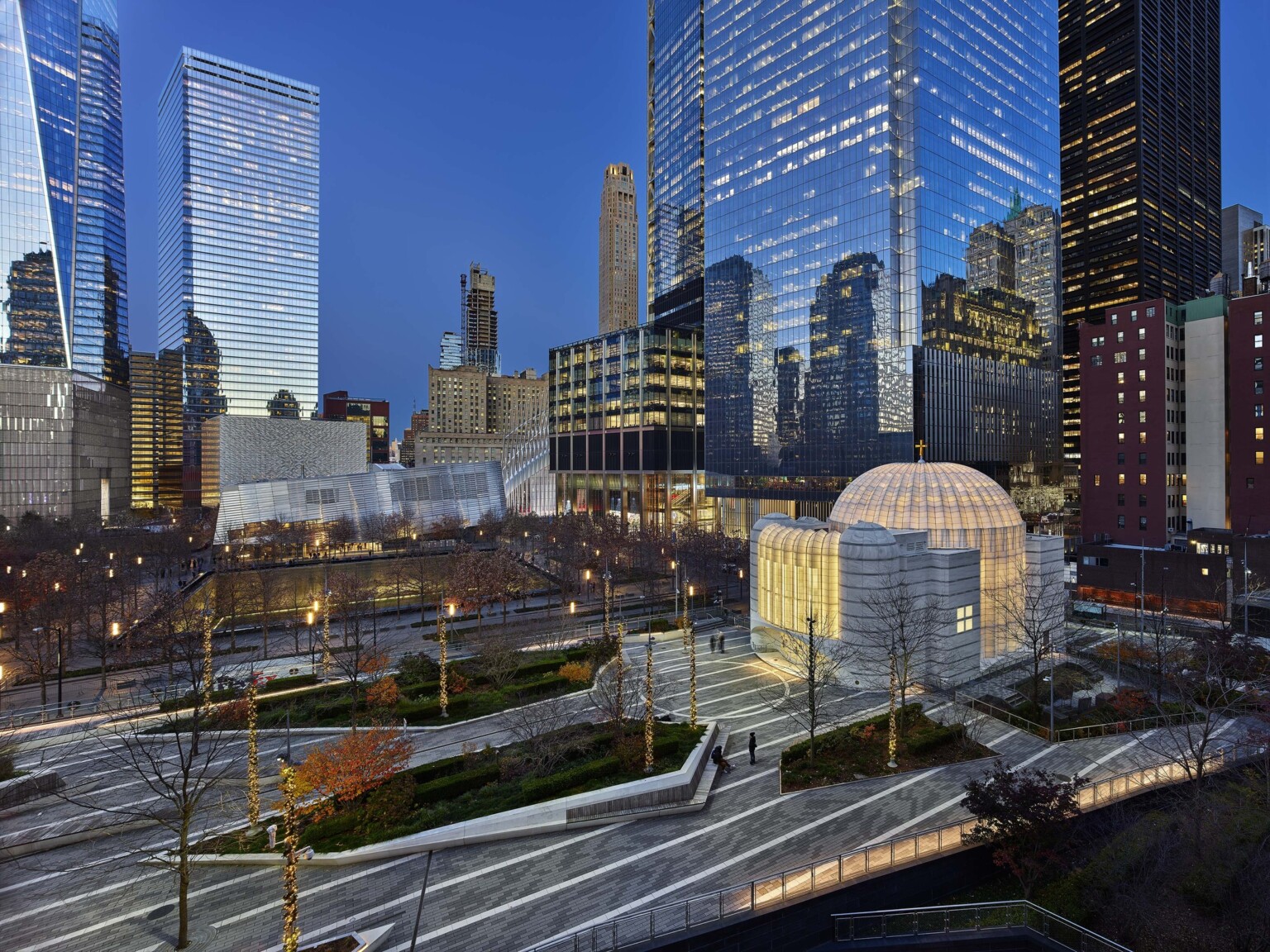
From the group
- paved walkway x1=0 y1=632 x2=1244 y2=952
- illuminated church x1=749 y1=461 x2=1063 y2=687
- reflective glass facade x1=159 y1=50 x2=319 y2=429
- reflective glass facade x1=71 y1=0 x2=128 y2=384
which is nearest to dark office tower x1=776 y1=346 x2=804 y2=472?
illuminated church x1=749 y1=461 x2=1063 y2=687

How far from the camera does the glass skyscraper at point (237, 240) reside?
159000 millimetres

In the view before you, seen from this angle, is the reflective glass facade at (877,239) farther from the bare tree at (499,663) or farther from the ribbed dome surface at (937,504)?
the bare tree at (499,663)

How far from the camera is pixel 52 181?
116062 millimetres

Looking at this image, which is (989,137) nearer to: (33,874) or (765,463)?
(765,463)

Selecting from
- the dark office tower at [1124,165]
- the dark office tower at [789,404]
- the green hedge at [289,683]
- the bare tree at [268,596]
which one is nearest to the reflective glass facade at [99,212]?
the bare tree at [268,596]

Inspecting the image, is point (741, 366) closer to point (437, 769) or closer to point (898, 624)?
point (898, 624)

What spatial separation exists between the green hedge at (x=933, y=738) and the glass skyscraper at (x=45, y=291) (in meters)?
138

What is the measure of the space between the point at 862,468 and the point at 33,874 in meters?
92.3

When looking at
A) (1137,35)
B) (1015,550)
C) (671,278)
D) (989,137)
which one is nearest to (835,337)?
(989,137)

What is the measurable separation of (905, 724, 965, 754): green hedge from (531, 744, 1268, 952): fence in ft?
19.5

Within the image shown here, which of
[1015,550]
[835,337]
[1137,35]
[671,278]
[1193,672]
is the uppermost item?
[1137,35]

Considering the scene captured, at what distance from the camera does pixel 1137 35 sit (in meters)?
181

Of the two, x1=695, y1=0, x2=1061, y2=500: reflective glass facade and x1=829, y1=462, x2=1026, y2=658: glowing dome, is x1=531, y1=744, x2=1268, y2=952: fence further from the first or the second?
x1=695, y1=0, x2=1061, y2=500: reflective glass facade

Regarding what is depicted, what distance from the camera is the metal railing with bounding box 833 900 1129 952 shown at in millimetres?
18672
